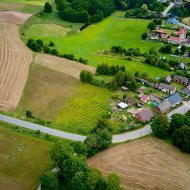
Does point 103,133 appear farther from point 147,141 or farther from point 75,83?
point 75,83

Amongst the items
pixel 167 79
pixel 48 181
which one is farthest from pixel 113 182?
pixel 167 79

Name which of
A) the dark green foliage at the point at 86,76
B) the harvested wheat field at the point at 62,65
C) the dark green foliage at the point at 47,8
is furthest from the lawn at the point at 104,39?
the dark green foliage at the point at 86,76

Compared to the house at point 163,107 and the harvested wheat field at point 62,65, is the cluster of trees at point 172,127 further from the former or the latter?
the harvested wheat field at point 62,65

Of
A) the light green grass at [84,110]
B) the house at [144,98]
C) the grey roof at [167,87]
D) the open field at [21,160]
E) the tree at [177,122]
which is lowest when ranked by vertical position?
the open field at [21,160]

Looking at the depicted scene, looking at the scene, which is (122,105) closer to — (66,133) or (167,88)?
(167,88)

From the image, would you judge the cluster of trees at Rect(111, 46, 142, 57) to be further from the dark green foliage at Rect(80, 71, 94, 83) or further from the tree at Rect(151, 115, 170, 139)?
the tree at Rect(151, 115, 170, 139)
